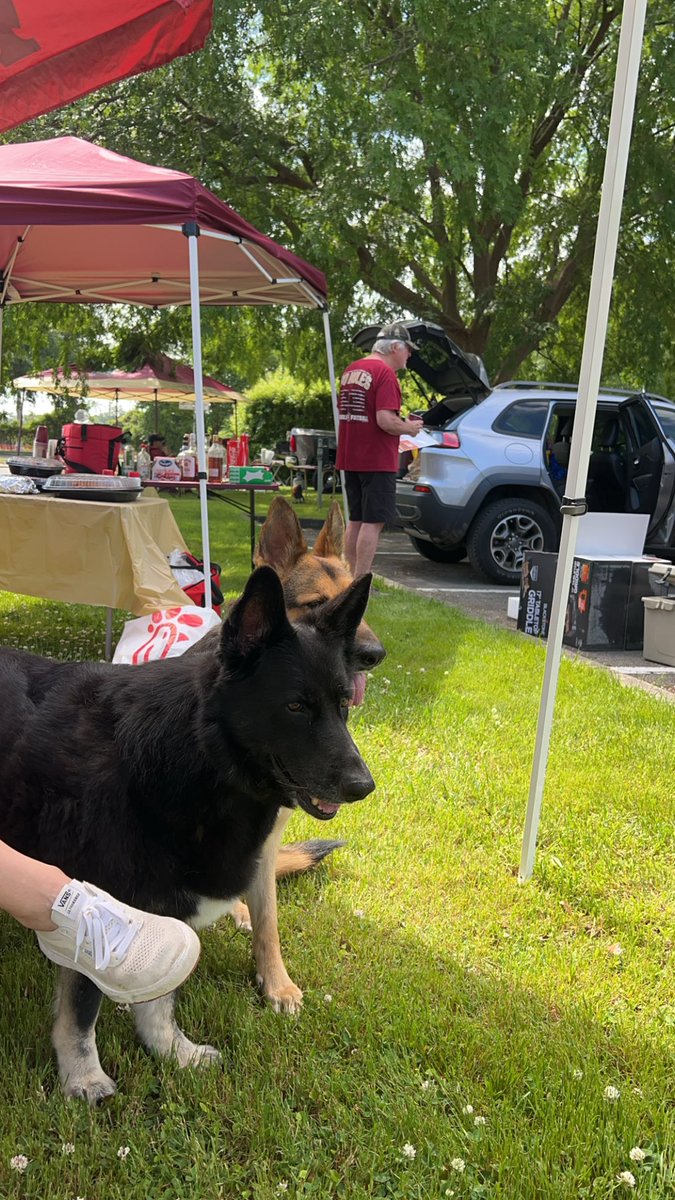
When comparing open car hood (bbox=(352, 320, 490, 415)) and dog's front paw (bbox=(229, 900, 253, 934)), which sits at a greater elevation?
open car hood (bbox=(352, 320, 490, 415))

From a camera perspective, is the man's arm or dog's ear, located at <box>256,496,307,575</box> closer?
dog's ear, located at <box>256,496,307,575</box>

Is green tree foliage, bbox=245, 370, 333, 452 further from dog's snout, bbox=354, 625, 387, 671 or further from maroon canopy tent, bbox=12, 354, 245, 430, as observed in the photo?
dog's snout, bbox=354, 625, 387, 671

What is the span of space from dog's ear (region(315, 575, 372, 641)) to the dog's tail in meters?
1.11

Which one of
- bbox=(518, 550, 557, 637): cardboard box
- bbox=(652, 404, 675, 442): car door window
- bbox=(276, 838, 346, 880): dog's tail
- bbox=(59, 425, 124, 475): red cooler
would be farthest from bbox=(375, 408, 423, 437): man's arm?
bbox=(276, 838, 346, 880): dog's tail

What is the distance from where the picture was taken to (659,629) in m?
Answer: 6.39

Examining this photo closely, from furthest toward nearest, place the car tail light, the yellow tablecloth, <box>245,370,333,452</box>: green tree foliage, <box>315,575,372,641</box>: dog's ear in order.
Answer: <box>245,370,333,452</box>: green tree foliage, the car tail light, the yellow tablecloth, <box>315,575,372,641</box>: dog's ear

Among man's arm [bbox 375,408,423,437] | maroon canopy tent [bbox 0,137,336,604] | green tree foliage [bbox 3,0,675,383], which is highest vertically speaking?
green tree foliage [bbox 3,0,675,383]

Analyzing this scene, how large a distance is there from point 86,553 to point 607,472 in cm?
658

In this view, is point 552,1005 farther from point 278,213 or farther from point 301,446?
point 301,446

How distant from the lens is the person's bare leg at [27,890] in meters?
1.68

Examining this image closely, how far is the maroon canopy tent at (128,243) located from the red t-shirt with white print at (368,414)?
40cm

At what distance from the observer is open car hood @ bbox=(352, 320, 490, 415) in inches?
377

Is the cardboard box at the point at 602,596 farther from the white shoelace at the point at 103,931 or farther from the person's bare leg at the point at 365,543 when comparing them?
the white shoelace at the point at 103,931

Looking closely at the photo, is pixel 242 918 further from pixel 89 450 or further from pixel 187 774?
pixel 89 450
